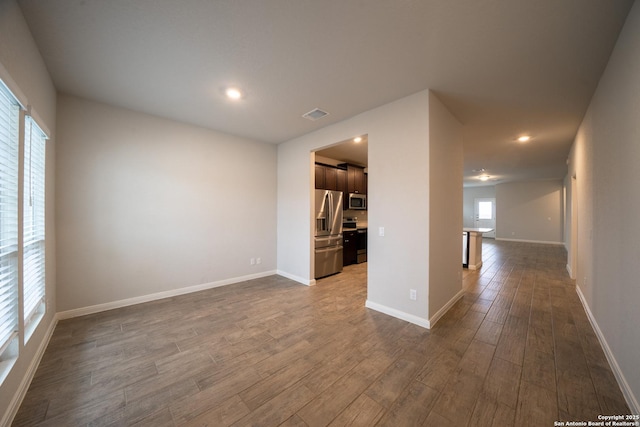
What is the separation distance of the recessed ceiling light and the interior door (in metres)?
13.3

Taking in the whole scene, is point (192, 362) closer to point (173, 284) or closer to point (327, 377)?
point (327, 377)

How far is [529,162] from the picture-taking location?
6.70m

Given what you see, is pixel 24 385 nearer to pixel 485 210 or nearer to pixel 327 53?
pixel 327 53

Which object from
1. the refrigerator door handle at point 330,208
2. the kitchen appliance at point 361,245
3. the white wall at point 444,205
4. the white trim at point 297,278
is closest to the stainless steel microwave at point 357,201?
the kitchen appliance at point 361,245

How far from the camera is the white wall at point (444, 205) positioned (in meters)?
2.82

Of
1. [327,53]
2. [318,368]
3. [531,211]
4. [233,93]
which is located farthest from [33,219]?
[531,211]

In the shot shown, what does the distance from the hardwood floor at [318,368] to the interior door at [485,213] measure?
10.1m

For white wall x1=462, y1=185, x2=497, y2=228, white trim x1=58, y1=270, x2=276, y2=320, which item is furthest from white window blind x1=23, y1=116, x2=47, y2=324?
white wall x1=462, y1=185, x2=497, y2=228

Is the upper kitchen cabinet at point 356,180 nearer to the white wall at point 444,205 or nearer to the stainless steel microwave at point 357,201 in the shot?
the stainless steel microwave at point 357,201

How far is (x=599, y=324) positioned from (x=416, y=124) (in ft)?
9.57

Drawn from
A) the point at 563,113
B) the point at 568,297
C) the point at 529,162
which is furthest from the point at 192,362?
the point at 529,162

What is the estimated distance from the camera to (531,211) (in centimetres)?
1027

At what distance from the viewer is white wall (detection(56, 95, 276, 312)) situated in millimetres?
3012

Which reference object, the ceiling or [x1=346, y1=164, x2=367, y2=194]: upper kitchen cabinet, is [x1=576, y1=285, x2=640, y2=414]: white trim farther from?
[x1=346, y1=164, x2=367, y2=194]: upper kitchen cabinet
